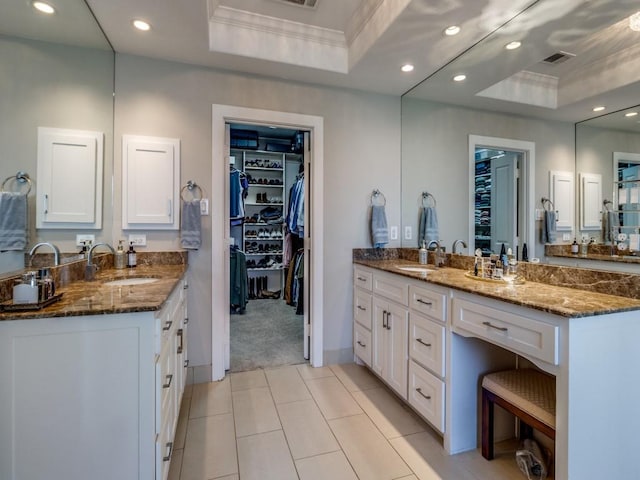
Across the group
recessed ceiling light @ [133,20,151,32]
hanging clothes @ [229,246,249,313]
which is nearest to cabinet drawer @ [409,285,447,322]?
recessed ceiling light @ [133,20,151,32]

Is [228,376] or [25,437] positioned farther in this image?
[228,376]

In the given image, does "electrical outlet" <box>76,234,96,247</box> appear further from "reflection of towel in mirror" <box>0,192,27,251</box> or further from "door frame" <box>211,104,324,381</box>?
"door frame" <box>211,104,324,381</box>

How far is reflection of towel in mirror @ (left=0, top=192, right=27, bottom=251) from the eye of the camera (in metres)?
1.35

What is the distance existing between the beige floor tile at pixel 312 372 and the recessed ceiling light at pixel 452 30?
2616mm

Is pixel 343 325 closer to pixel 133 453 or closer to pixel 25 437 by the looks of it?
A: pixel 133 453

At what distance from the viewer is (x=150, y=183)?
2330mm

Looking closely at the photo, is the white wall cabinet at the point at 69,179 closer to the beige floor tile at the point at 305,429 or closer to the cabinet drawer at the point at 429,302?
the beige floor tile at the point at 305,429

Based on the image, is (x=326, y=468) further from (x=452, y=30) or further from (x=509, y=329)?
(x=452, y=30)

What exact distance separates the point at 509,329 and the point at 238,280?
3434mm

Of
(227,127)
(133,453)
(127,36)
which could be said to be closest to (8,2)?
(127,36)

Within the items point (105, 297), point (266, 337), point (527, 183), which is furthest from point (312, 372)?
point (527, 183)

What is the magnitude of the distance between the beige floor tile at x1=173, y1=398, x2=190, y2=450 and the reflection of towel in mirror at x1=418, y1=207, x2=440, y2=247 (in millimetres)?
2233

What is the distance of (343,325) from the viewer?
283cm

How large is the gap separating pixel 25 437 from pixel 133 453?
1.14 feet
